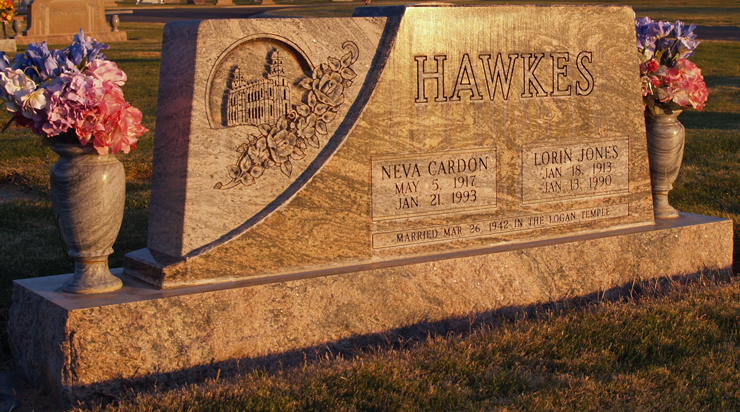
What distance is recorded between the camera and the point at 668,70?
5398 millimetres

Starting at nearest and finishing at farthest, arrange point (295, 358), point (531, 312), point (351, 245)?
point (295, 358), point (351, 245), point (531, 312)

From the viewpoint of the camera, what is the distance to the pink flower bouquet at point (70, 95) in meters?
3.48

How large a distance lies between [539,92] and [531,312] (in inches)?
51.7

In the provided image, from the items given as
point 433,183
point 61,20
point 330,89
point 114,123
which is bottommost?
point 433,183

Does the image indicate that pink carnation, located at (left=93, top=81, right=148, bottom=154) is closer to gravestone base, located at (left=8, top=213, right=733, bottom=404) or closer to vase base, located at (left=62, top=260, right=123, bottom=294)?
vase base, located at (left=62, top=260, right=123, bottom=294)

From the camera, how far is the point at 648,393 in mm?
3348

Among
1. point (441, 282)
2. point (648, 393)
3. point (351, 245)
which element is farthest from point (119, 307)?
point (648, 393)

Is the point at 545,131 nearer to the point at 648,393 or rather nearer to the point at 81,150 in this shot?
the point at 648,393

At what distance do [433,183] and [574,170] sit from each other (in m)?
1.04

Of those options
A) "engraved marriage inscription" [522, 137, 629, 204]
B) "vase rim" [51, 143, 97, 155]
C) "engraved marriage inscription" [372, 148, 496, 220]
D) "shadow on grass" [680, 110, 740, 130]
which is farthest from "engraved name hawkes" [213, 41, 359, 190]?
"shadow on grass" [680, 110, 740, 130]

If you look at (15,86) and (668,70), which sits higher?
(668,70)

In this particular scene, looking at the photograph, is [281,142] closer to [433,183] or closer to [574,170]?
[433,183]

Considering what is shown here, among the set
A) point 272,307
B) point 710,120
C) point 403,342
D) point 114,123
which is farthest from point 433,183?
point 710,120

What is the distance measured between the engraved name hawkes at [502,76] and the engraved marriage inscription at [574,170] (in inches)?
13.5
